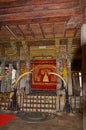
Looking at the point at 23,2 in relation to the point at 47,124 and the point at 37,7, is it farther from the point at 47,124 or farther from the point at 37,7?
the point at 47,124

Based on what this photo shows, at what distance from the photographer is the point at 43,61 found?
1002 cm

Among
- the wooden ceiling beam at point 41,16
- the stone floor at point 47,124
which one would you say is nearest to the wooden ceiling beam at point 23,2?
the wooden ceiling beam at point 41,16

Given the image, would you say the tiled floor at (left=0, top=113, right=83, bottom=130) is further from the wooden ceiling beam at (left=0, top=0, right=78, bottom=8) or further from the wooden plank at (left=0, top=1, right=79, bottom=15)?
the wooden ceiling beam at (left=0, top=0, right=78, bottom=8)

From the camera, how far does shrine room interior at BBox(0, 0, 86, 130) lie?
12.1ft

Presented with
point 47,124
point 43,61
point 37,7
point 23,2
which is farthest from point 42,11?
point 43,61

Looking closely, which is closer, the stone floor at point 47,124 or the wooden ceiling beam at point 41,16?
the wooden ceiling beam at point 41,16

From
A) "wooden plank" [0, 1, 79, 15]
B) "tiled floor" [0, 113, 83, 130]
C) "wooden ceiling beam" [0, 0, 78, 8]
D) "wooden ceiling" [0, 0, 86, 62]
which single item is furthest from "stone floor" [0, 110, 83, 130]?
"wooden ceiling beam" [0, 0, 78, 8]

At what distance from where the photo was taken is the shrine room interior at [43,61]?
145 inches

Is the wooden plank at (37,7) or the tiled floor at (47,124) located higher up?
the wooden plank at (37,7)

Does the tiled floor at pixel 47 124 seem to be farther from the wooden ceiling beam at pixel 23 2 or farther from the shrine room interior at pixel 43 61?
the wooden ceiling beam at pixel 23 2

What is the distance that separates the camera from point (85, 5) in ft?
11.0

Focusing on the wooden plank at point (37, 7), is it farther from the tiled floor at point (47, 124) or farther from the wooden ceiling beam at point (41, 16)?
the tiled floor at point (47, 124)

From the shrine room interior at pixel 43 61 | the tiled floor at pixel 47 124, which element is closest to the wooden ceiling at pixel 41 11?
the shrine room interior at pixel 43 61

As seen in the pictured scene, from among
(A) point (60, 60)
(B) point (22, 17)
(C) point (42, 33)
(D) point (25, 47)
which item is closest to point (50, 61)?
(A) point (60, 60)
